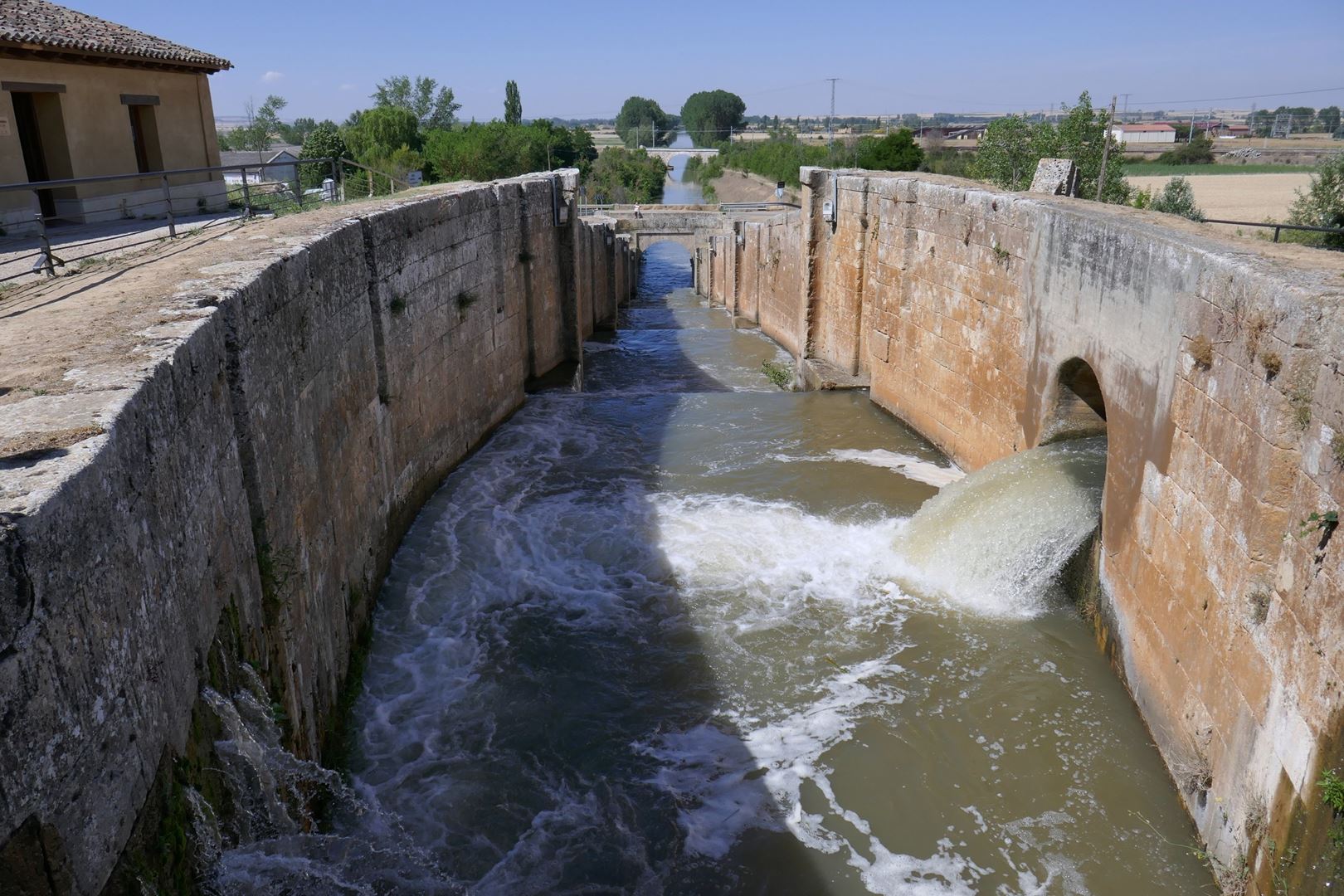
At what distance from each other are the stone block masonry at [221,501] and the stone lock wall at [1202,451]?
5.03 m

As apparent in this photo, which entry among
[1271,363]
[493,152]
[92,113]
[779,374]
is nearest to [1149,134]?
[493,152]

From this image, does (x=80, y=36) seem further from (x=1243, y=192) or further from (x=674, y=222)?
(x=1243, y=192)

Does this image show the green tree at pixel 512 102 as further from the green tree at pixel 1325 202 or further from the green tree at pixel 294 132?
the green tree at pixel 1325 202

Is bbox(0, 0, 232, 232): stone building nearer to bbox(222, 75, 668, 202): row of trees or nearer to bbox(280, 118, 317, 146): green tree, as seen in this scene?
bbox(222, 75, 668, 202): row of trees

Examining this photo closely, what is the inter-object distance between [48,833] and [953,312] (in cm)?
1118

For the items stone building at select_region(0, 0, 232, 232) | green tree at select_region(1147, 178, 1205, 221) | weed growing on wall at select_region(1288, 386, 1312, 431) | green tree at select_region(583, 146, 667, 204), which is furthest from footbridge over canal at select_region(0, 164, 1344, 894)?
green tree at select_region(583, 146, 667, 204)

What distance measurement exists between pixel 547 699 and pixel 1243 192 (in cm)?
4475

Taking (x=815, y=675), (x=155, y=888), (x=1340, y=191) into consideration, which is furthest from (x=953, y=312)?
(x=1340, y=191)

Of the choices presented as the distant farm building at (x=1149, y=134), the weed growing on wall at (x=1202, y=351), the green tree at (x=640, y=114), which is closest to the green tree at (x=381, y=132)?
the weed growing on wall at (x=1202, y=351)

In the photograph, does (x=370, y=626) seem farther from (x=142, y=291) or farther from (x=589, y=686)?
(x=142, y=291)

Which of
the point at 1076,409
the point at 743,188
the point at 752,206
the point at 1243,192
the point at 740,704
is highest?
the point at 743,188

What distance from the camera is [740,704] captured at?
23.2 feet

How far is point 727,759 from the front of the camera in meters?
6.52

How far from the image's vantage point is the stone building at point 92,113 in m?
11.7
